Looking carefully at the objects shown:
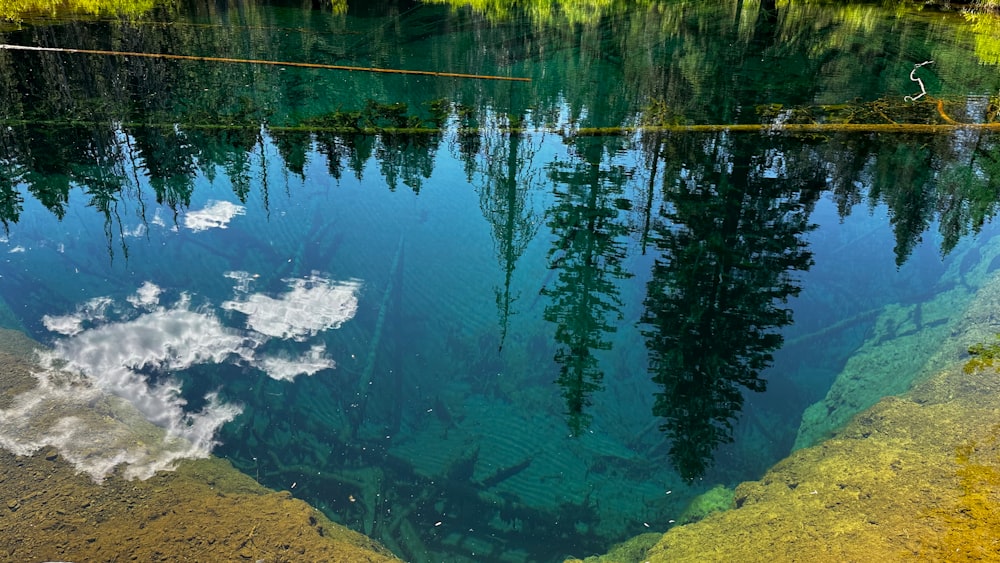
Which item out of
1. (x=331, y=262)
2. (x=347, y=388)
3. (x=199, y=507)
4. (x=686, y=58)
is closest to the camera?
(x=199, y=507)

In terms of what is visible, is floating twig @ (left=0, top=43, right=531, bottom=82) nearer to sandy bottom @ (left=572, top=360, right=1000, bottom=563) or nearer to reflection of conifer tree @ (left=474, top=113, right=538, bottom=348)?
reflection of conifer tree @ (left=474, top=113, right=538, bottom=348)

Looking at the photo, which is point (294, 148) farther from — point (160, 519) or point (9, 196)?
point (160, 519)

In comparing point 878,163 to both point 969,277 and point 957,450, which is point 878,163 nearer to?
point 969,277

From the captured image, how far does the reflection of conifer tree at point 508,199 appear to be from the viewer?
6691 millimetres

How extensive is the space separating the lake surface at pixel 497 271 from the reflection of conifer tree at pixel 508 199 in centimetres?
4

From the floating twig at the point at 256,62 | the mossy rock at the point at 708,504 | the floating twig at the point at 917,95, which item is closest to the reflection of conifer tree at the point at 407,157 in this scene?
the floating twig at the point at 256,62

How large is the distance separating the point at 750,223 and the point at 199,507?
5982 mm

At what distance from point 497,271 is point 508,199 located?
5.35ft

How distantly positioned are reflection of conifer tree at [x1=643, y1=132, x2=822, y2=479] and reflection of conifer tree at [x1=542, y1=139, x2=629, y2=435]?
45 cm

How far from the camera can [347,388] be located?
5.05 meters

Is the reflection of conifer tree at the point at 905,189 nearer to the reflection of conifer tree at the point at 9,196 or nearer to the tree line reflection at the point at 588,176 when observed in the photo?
the tree line reflection at the point at 588,176

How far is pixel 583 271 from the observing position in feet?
21.6

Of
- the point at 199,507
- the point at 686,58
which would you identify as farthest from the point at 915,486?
the point at 686,58

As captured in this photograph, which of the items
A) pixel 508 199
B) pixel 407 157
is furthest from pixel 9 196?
pixel 508 199
